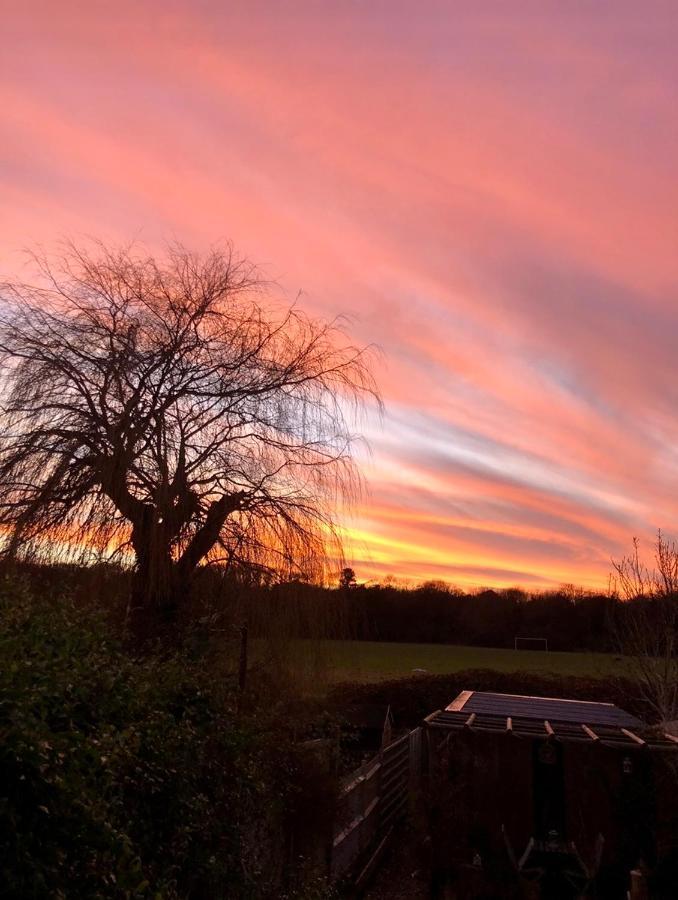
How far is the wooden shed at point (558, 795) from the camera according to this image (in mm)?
10647

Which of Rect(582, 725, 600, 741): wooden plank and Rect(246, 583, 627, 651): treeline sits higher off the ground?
Rect(246, 583, 627, 651): treeline

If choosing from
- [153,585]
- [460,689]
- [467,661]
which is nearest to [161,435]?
[153,585]

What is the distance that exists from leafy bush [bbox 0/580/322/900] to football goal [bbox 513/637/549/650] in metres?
42.5

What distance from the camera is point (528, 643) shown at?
155 feet

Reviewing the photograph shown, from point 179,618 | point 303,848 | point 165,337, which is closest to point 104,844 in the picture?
point 303,848

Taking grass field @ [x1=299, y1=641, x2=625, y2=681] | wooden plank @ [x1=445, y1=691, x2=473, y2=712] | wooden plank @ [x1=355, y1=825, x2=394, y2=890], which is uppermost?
grass field @ [x1=299, y1=641, x2=625, y2=681]

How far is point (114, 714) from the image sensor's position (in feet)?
13.0

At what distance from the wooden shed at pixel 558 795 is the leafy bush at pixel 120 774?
18.3ft

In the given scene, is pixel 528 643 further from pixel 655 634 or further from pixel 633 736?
pixel 633 736

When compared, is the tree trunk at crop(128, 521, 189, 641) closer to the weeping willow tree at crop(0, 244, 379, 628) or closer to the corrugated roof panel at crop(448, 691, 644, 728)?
the weeping willow tree at crop(0, 244, 379, 628)

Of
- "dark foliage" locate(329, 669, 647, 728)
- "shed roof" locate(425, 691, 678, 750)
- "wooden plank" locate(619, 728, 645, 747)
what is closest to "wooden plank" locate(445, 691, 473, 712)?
"shed roof" locate(425, 691, 678, 750)

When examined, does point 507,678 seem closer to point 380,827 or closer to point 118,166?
point 380,827

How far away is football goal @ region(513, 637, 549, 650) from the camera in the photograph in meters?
46.5

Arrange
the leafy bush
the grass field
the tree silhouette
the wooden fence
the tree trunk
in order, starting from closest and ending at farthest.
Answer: the leafy bush → the wooden fence → the tree trunk → the tree silhouette → the grass field
